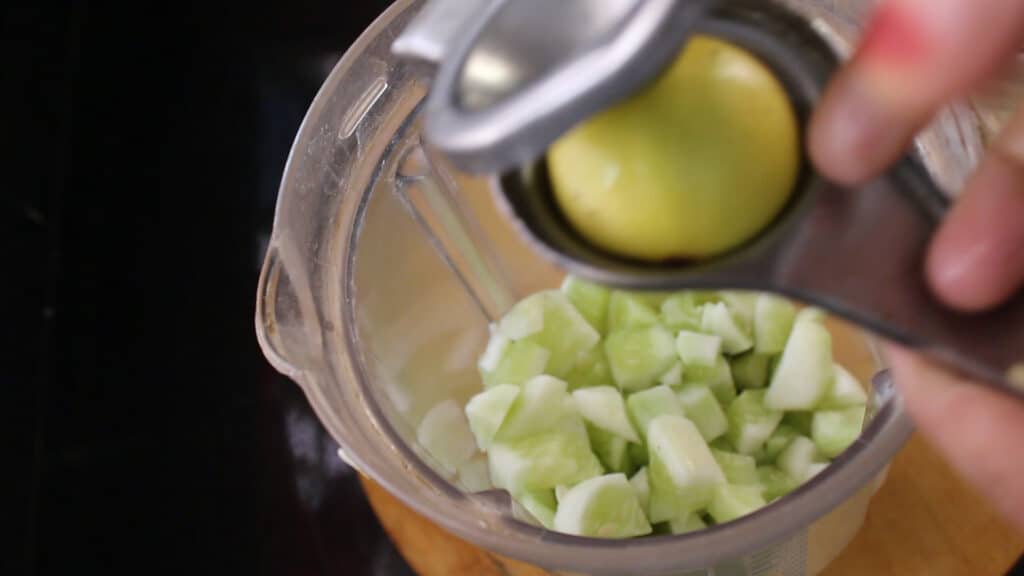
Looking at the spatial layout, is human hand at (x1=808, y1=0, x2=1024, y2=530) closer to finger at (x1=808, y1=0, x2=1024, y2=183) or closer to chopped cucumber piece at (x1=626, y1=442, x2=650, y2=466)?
finger at (x1=808, y1=0, x2=1024, y2=183)

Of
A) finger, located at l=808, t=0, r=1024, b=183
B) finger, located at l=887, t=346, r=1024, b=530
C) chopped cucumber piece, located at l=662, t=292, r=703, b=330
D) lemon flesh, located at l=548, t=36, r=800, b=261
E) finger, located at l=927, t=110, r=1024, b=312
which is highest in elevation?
finger, located at l=808, t=0, r=1024, b=183

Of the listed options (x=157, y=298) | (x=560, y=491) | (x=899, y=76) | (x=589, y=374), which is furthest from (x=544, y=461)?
(x=157, y=298)

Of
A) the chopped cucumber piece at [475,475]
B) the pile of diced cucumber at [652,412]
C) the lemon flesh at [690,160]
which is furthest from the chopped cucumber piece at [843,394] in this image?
the lemon flesh at [690,160]

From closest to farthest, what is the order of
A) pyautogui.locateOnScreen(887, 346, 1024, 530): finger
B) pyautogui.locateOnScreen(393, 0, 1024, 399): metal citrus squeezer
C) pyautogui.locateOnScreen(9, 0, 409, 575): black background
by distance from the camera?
1. pyautogui.locateOnScreen(393, 0, 1024, 399): metal citrus squeezer
2. pyautogui.locateOnScreen(887, 346, 1024, 530): finger
3. pyautogui.locateOnScreen(9, 0, 409, 575): black background

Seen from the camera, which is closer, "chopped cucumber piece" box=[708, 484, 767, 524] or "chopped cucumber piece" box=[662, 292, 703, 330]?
"chopped cucumber piece" box=[708, 484, 767, 524]

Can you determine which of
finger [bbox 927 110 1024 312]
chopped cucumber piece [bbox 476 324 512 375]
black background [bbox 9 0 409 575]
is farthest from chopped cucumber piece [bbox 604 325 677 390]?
finger [bbox 927 110 1024 312]

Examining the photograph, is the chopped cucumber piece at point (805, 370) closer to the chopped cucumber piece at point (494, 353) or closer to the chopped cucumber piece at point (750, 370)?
the chopped cucumber piece at point (750, 370)
